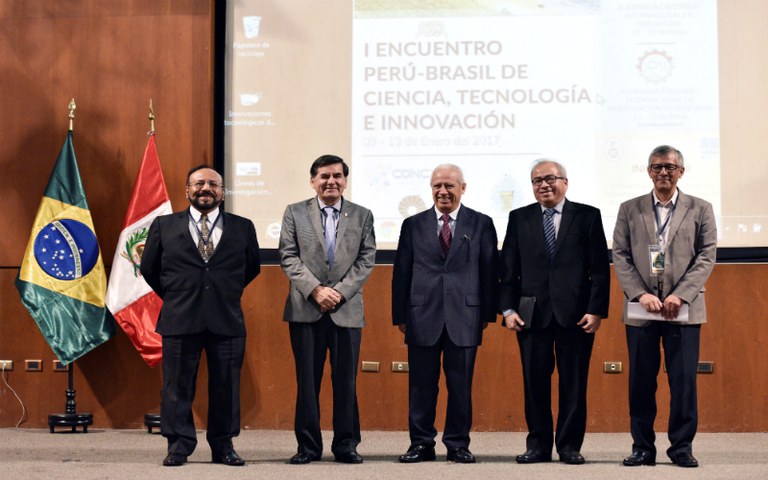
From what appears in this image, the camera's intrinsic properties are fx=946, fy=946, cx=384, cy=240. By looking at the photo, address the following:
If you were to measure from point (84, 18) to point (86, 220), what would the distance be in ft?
4.55

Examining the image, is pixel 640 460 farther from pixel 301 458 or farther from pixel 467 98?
pixel 467 98

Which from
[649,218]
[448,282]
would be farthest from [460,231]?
[649,218]

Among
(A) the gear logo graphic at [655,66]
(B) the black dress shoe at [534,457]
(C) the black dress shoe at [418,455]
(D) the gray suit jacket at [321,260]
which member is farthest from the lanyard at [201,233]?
(A) the gear logo graphic at [655,66]

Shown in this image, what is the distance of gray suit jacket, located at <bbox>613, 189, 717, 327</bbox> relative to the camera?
14.1ft

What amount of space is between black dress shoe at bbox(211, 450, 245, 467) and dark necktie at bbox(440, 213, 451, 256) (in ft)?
4.49

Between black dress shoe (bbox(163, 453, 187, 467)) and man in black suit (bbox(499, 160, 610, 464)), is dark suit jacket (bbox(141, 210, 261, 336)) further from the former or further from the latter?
man in black suit (bbox(499, 160, 610, 464))

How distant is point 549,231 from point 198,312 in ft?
5.57

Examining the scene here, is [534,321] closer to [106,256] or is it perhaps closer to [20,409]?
[106,256]

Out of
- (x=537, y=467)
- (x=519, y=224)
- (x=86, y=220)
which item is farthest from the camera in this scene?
(x=86, y=220)

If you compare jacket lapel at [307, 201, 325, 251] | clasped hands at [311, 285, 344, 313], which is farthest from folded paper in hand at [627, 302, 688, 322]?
jacket lapel at [307, 201, 325, 251]

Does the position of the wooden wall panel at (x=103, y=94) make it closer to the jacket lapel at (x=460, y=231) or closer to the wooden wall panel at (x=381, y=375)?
the wooden wall panel at (x=381, y=375)

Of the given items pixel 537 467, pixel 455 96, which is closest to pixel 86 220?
pixel 455 96

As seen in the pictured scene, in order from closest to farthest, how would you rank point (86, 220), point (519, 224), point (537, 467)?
point (537, 467) → point (519, 224) → point (86, 220)

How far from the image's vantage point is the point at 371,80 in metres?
6.13
